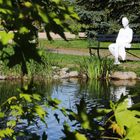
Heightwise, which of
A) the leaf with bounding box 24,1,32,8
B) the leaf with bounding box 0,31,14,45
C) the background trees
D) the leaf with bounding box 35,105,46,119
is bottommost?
the leaf with bounding box 35,105,46,119

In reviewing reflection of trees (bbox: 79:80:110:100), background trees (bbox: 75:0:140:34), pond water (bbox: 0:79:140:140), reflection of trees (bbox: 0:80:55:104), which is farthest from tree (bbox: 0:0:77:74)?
background trees (bbox: 75:0:140:34)

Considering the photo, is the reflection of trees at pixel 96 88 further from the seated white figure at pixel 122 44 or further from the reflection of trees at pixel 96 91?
the seated white figure at pixel 122 44

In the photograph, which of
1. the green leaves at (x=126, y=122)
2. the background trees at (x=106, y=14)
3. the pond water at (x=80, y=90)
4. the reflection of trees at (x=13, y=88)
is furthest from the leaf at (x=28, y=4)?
the background trees at (x=106, y=14)

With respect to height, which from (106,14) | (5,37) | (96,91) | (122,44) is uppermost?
(106,14)

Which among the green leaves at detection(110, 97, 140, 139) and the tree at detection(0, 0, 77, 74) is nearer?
the tree at detection(0, 0, 77, 74)

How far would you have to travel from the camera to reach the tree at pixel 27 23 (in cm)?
186

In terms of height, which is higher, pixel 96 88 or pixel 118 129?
pixel 118 129

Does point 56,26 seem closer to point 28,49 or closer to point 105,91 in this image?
point 28,49

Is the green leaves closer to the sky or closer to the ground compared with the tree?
closer to the ground

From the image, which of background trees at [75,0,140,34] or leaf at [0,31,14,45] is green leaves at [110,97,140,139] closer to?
leaf at [0,31,14,45]

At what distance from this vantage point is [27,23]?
194cm

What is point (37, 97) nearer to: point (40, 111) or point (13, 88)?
point (40, 111)

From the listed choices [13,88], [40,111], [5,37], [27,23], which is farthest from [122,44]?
[5,37]

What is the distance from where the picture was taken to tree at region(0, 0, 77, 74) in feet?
6.10
